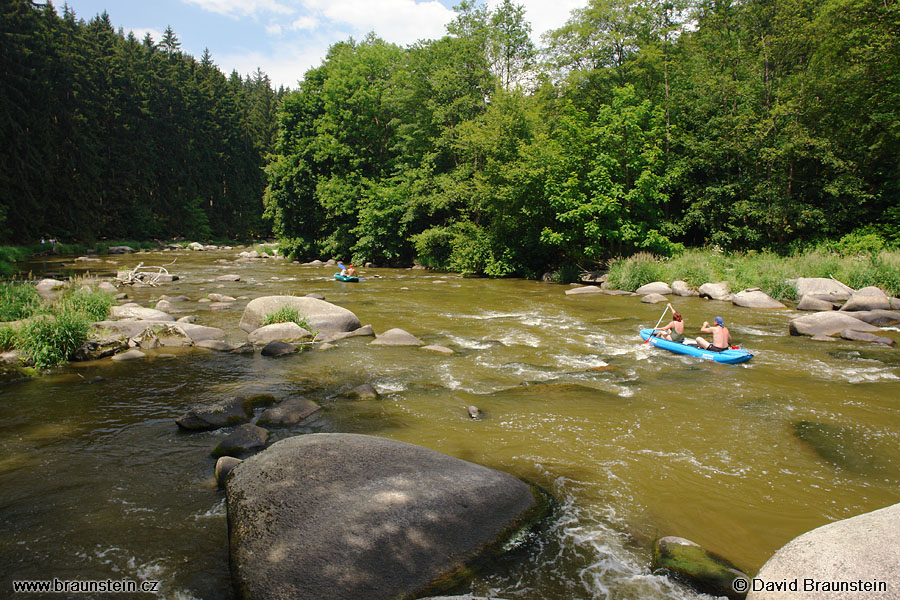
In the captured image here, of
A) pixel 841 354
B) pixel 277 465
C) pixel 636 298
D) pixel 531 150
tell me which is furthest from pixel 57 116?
pixel 841 354

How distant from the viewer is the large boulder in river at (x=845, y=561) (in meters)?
2.81

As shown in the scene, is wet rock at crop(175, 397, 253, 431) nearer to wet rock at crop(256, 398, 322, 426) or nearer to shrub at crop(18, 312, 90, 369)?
wet rock at crop(256, 398, 322, 426)

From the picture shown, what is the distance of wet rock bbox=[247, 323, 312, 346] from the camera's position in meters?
11.9

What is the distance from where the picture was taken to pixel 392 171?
35750 millimetres

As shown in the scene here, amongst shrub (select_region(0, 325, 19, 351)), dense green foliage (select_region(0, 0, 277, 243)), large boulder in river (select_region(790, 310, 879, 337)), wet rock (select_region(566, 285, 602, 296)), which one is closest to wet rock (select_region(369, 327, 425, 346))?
shrub (select_region(0, 325, 19, 351))

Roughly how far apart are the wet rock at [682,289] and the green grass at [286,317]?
45.5 ft

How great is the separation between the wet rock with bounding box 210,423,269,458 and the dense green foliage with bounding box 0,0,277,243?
37255 millimetres

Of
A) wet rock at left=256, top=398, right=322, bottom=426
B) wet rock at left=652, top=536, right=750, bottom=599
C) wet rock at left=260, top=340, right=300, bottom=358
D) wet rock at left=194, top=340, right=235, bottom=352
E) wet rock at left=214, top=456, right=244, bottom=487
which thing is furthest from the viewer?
wet rock at left=194, top=340, right=235, bottom=352

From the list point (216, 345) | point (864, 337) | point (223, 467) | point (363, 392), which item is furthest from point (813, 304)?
point (223, 467)

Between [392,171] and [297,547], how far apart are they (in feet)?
111

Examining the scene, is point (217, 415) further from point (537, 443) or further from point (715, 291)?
point (715, 291)

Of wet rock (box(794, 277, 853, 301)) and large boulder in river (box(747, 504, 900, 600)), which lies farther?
wet rock (box(794, 277, 853, 301))

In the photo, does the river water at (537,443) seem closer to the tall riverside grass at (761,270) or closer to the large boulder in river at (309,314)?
the large boulder in river at (309,314)

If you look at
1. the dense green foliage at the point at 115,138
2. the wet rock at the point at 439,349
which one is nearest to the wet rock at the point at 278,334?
the wet rock at the point at 439,349
